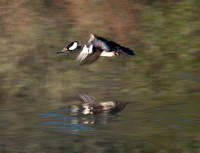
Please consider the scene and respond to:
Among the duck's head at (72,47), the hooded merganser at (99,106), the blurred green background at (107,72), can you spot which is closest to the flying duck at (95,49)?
the duck's head at (72,47)

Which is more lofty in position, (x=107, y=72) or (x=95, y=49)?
(x=95, y=49)

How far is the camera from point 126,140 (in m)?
6.66

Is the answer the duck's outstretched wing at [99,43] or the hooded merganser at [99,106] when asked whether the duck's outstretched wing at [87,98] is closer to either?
the hooded merganser at [99,106]

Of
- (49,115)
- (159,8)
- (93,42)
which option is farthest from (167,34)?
(49,115)

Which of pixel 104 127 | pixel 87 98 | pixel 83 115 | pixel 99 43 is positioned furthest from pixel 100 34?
pixel 104 127

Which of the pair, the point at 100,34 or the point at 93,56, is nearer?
the point at 93,56

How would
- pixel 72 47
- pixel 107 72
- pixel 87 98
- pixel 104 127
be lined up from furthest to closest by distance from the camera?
pixel 107 72 → pixel 87 98 → pixel 72 47 → pixel 104 127

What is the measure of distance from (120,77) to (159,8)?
95.4 inches

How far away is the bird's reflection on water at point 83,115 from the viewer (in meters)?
7.43

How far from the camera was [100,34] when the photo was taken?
11.5 m

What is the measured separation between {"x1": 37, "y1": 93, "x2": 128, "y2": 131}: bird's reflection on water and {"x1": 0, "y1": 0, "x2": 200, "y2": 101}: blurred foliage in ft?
2.95

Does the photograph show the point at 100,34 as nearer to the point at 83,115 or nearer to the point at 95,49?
the point at 95,49

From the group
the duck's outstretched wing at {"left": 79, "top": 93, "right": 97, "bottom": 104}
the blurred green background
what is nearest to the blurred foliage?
the blurred green background

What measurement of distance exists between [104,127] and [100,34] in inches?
178
